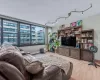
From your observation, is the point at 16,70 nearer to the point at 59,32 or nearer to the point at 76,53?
the point at 76,53

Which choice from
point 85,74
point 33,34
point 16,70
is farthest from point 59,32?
point 16,70

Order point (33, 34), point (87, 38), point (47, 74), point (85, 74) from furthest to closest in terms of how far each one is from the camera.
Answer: point (33, 34)
point (87, 38)
point (85, 74)
point (47, 74)

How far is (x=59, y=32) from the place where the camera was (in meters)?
6.22

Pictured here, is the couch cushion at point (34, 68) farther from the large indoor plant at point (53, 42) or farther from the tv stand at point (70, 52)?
the large indoor plant at point (53, 42)

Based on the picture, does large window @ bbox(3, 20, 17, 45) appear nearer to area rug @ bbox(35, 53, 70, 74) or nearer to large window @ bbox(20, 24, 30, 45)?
large window @ bbox(20, 24, 30, 45)

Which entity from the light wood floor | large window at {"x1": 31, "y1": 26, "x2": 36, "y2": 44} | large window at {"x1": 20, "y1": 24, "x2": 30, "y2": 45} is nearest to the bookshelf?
the light wood floor

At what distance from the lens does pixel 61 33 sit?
19.8 feet

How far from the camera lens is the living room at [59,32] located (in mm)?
2709

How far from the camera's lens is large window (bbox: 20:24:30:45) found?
17.2 feet

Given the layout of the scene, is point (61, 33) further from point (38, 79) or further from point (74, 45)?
point (38, 79)

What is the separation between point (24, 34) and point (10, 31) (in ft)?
3.25

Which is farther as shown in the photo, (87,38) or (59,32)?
(59,32)

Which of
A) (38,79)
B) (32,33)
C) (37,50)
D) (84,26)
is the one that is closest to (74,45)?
(84,26)

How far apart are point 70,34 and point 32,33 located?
2940mm
